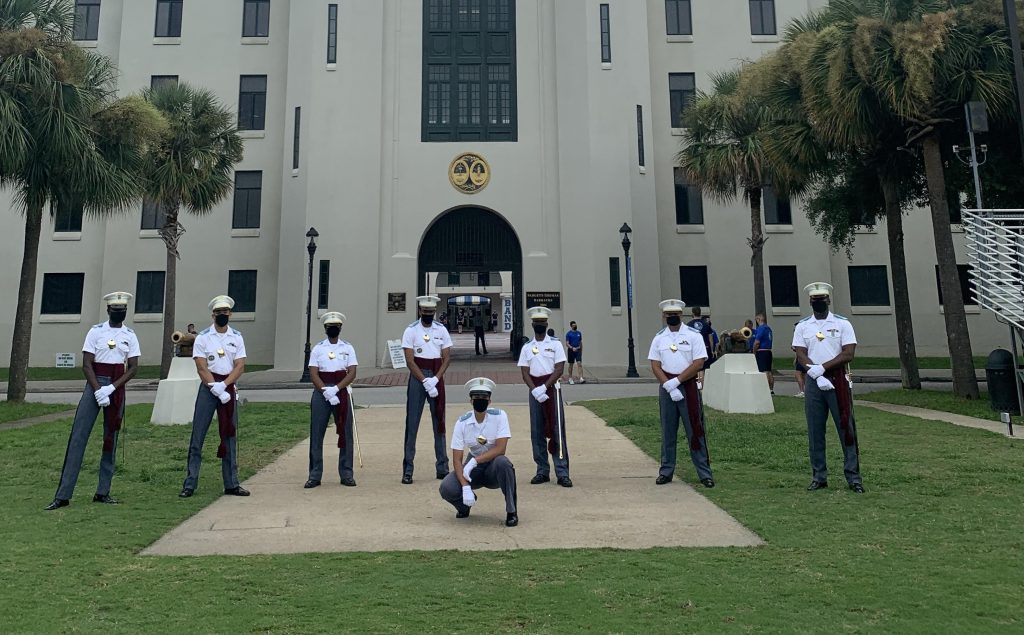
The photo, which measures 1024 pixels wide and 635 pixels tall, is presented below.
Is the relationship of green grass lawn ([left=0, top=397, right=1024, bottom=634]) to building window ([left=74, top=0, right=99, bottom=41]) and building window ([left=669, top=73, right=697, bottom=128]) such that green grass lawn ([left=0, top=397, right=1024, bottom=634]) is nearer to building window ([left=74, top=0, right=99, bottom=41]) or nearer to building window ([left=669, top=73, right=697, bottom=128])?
building window ([left=669, top=73, right=697, bottom=128])

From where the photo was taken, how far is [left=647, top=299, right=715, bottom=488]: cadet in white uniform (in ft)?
23.4

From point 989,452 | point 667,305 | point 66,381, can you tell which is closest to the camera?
point 667,305

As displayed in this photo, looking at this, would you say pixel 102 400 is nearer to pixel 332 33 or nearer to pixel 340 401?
pixel 340 401

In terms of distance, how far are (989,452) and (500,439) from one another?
7055 millimetres

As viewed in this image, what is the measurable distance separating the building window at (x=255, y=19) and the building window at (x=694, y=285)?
22.4m

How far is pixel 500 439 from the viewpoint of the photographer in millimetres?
5637

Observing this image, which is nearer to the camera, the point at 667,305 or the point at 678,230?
the point at 667,305

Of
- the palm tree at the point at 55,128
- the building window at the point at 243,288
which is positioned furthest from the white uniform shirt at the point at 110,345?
the building window at the point at 243,288

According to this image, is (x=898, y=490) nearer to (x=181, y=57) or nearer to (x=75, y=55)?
(x=75, y=55)

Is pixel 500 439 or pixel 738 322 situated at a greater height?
pixel 738 322

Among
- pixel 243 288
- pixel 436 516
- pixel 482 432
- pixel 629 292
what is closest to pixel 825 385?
pixel 482 432

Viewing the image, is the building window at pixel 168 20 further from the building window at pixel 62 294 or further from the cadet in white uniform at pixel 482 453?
the cadet in white uniform at pixel 482 453

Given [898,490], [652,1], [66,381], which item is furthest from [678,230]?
[66,381]

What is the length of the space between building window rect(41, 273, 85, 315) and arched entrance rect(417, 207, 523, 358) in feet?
52.2
